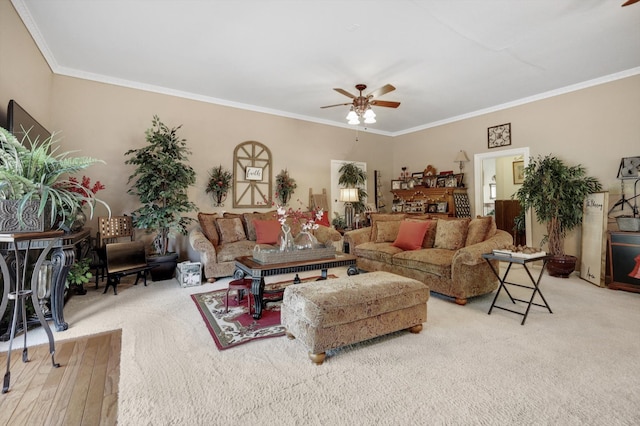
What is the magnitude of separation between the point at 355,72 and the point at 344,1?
1477 millimetres

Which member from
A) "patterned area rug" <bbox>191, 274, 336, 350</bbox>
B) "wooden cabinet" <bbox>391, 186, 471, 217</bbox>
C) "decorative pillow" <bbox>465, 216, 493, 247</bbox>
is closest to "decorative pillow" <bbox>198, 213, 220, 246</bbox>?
"patterned area rug" <bbox>191, 274, 336, 350</bbox>

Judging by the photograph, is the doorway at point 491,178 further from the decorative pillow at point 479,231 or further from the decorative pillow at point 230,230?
the decorative pillow at point 230,230

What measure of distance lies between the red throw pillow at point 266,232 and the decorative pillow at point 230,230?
277 millimetres

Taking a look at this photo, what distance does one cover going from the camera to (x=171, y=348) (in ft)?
7.71

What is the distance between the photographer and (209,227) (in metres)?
4.73

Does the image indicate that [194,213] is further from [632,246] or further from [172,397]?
[632,246]

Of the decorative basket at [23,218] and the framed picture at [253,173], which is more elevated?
the framed picture at [253,173]

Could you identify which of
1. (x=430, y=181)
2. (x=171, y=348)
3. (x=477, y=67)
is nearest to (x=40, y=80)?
(x=171, y=348)

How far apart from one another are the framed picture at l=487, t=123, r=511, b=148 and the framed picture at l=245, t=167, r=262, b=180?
4.60 meters

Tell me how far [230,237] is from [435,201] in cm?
436

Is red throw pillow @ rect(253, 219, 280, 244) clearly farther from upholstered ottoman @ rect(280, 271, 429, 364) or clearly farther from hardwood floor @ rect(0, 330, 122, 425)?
hardwood floor @ rect(0, 330, 122, 425)

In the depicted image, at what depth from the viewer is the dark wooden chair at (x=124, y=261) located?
3.81 meters

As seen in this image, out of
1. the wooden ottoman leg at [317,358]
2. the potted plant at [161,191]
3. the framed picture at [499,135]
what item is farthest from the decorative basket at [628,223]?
the potted plant at [161,191]

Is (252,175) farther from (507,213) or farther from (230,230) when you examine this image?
(507,213)
